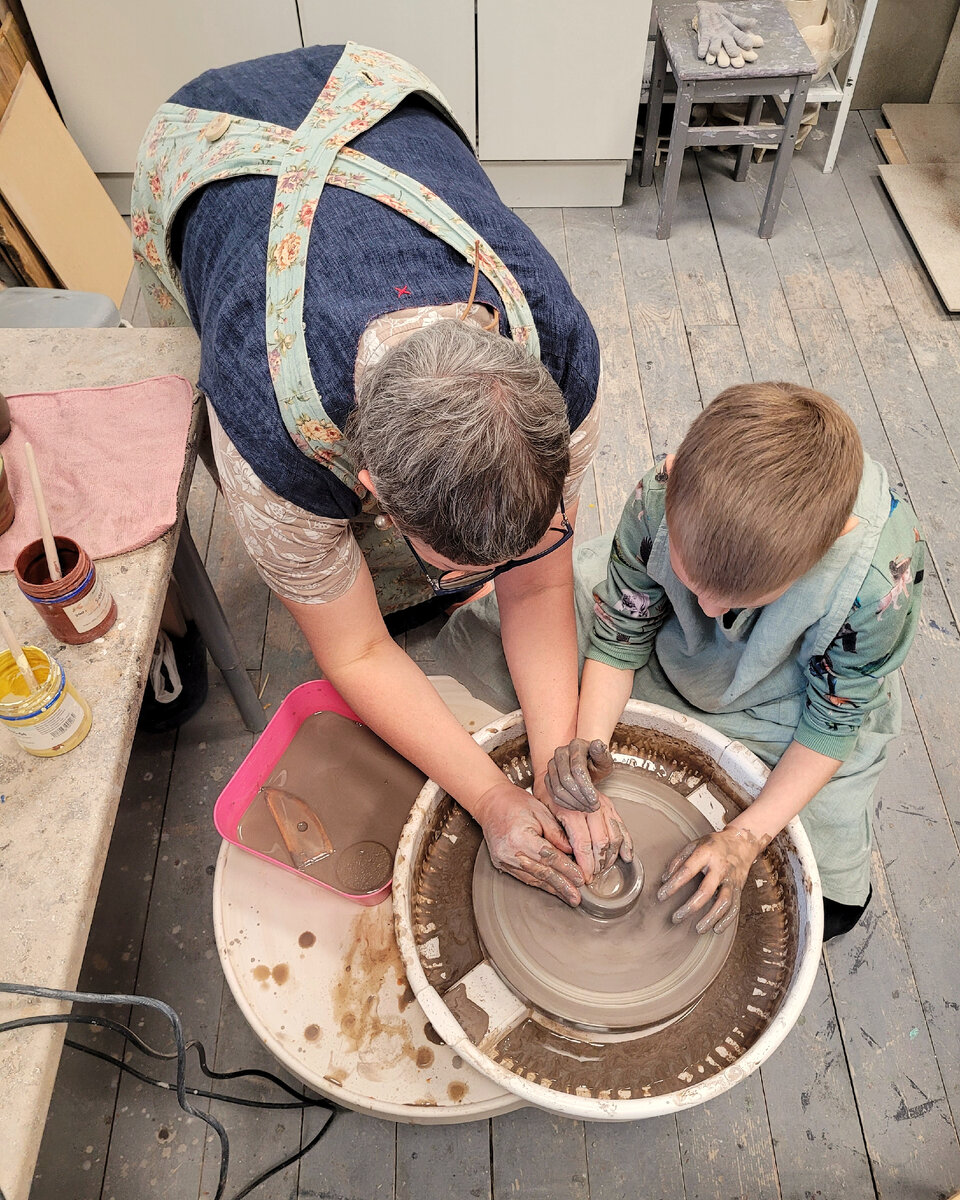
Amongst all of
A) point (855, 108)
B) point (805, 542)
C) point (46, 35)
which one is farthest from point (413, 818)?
point (855, 108)

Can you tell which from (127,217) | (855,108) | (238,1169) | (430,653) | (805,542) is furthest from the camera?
(855,108)

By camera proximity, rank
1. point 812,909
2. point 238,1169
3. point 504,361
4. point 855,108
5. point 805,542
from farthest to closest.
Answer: point 855,108 → point 238,1169 → point 812,909 → point 805,542 → point 504,361

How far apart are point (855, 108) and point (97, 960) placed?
3839mm

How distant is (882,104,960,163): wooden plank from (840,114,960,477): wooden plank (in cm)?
11

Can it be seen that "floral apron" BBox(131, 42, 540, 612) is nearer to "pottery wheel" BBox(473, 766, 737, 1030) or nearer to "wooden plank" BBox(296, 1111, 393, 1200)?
"pottery wheel" BBox(473, 766, 737, 1030)

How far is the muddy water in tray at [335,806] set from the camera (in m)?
1.26

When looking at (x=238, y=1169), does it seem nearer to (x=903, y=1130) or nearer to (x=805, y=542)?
(x=903, y=1130)

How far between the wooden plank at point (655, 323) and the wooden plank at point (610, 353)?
0.03 m

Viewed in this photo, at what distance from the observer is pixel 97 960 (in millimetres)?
1672

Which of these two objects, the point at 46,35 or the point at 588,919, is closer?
the point at 588,919

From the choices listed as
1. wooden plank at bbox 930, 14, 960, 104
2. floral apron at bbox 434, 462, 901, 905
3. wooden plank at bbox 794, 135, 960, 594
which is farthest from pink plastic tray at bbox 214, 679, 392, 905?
wooden plank at bbox 930, 14, 960, 104

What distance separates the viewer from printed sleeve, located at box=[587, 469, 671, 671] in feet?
4.11

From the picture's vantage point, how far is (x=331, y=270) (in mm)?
993

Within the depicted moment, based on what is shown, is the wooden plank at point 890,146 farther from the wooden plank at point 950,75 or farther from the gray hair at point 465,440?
the gray hair at point 465,440
